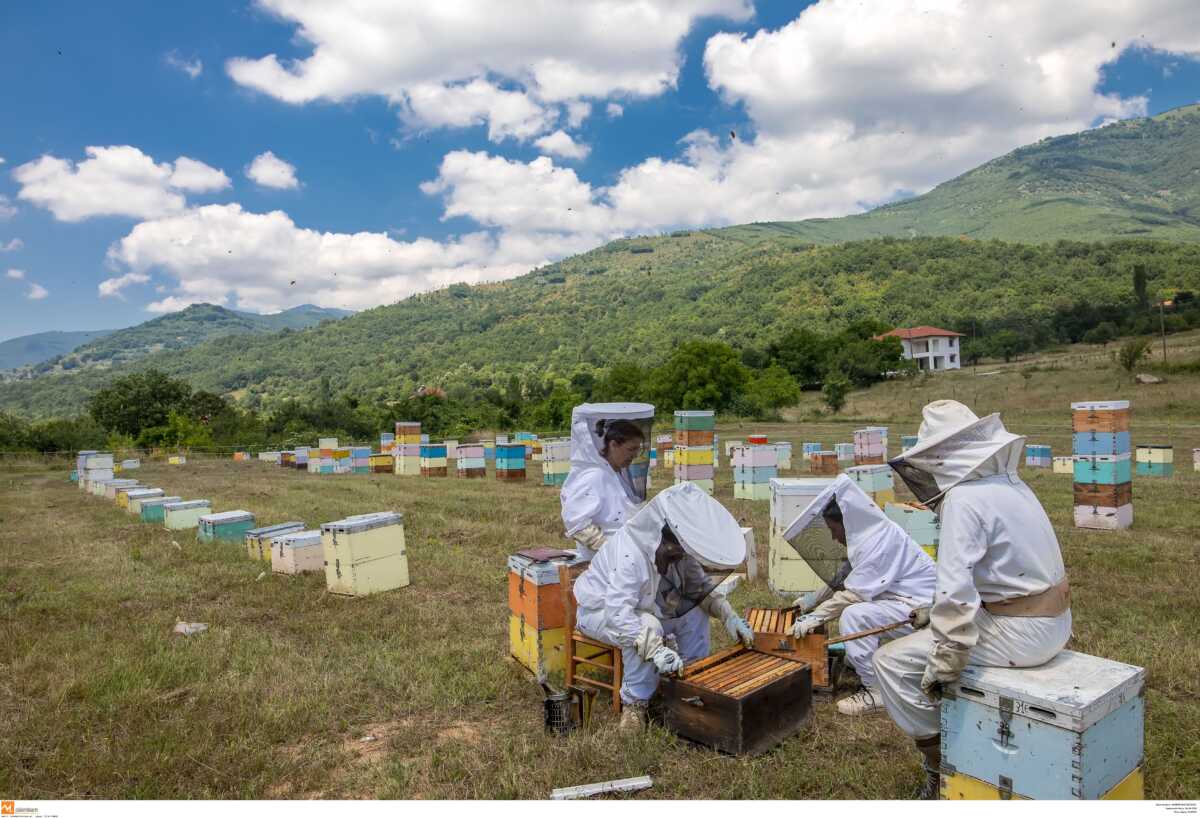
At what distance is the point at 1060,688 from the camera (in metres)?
2.80

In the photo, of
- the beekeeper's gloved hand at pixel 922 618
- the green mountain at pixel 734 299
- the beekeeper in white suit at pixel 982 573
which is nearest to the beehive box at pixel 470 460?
the beekeeper's gloved hand at pixel 922 618

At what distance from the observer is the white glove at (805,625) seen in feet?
15.0

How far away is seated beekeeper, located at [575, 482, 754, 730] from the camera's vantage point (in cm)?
403

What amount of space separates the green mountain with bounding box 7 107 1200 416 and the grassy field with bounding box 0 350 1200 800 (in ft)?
215

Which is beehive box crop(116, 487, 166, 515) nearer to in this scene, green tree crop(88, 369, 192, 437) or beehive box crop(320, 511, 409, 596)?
beehive box crop(320, 511, 409, 596)

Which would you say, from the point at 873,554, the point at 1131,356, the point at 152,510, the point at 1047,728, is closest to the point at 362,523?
the point at 873,554

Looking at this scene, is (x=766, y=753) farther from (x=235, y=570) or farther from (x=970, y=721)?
(x=235, y=570)

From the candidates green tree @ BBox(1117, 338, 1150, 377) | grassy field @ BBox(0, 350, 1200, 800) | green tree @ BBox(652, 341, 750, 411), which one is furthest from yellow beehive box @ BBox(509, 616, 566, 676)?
green tree @ BBox(652, 341, 750, 411)

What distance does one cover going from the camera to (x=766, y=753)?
389 cm

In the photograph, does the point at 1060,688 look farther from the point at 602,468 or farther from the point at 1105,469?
the point at 1105,469

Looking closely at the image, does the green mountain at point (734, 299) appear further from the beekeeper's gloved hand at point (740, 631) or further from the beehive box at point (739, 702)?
the beehive box at point (739, 702)

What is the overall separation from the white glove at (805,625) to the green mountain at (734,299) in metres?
67.5

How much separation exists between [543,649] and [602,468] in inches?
51.3
